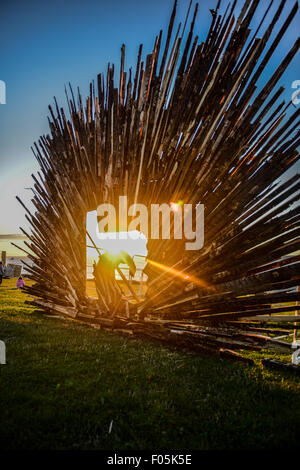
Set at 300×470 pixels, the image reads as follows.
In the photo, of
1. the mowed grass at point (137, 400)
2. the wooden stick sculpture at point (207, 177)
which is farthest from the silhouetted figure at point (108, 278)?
the mowed grass at point (137, 400)

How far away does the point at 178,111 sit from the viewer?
10.7 ft

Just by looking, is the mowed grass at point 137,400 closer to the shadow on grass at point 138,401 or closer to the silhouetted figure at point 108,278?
the shadow on grass at point 138,401

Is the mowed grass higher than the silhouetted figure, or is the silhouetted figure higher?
the silhouetted figure

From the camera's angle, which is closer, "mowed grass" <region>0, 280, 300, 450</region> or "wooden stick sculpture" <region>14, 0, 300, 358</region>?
"mowed grass" <region>0, 280, 300, 450</region>

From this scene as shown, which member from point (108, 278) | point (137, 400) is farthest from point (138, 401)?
point (108, 278)

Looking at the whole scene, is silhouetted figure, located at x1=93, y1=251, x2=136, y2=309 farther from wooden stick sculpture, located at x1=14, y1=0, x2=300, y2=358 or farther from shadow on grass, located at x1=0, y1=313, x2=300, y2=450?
shadow on grass, located at x1=0, y1=313, x2=300, y2=450

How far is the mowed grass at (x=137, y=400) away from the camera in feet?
5.45

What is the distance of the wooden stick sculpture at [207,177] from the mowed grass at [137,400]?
0.68 metres

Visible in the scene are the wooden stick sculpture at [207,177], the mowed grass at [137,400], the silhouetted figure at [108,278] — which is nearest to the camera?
the mowed grass at [137,400]

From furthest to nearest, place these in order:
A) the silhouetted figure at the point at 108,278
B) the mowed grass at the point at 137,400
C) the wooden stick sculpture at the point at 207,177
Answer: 1. the silhouetted figure at the point at 108,278
2. the wooden stick sculpture at the point at 207,177
3. the mowed grass at the point at 137,400

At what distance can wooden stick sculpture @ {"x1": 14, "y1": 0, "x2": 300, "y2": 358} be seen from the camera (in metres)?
2.87

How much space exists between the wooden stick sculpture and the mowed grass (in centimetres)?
68

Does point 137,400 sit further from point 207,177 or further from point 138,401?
point 207,177

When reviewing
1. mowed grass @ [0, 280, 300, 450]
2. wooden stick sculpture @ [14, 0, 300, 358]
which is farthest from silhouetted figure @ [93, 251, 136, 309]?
mowed grass @ [0, 280, 300, 450]
